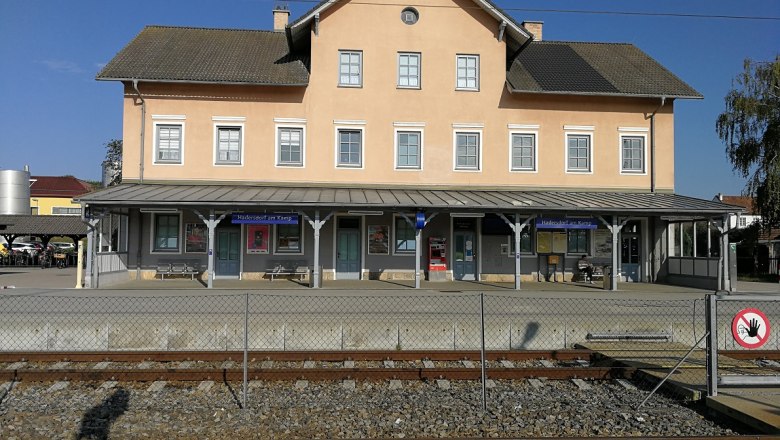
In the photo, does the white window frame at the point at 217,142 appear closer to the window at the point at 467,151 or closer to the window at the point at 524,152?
the window at the point at 467,151

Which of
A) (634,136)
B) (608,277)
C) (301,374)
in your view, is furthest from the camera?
(634,136)

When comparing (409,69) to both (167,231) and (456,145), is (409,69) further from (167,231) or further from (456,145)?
(167,231)

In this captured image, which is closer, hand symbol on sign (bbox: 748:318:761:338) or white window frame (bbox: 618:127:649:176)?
hand symbol on sign (bbox: 748:318:761:338)

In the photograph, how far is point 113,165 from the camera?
40.6 meters

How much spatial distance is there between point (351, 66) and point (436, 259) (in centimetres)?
821

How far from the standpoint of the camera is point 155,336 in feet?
36.0

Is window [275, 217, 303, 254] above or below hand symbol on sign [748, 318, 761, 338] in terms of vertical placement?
above

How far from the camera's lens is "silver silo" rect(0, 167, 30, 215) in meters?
45.3

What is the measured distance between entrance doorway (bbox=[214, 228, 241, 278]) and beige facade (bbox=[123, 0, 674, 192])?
6.64 ft

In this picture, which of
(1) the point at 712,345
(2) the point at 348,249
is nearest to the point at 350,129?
(2) the point at 348,249

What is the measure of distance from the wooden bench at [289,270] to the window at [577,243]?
10.5 metres

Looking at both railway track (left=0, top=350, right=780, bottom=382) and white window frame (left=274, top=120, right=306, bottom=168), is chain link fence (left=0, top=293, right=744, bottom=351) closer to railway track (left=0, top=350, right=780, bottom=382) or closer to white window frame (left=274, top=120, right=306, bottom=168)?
railway track (left=0, top=350, right=780, bottom=382)

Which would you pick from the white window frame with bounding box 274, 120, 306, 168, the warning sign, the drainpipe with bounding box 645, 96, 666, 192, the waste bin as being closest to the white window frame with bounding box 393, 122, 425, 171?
the white window frame with bounding box 274, 120, 306, 168

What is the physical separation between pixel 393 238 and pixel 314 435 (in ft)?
52.3
